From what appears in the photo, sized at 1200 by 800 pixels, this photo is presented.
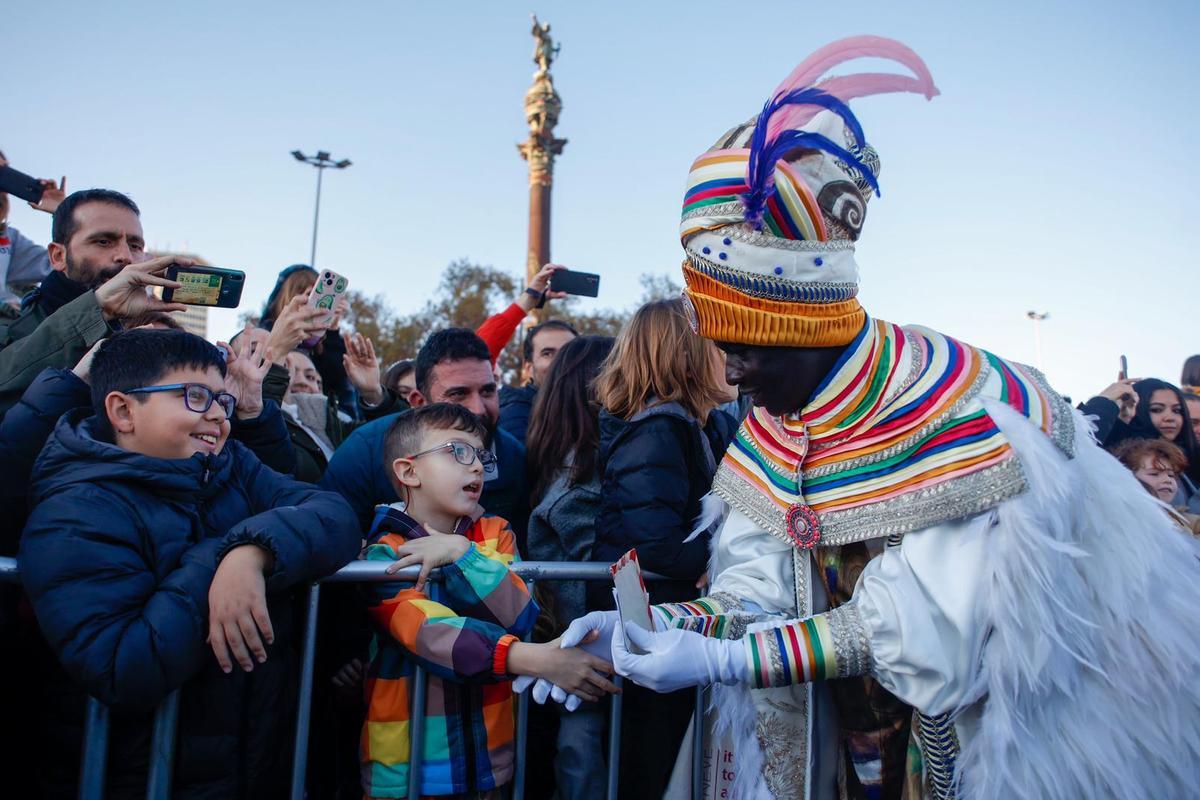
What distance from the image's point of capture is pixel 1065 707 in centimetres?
202

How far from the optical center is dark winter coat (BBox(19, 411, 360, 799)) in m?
2.12

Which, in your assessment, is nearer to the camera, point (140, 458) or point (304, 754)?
point (140, 458)

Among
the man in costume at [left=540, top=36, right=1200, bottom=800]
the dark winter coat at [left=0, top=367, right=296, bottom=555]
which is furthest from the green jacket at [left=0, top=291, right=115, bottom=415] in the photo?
the man in costume at [left=540, top=36, right=1200, bottom=800]

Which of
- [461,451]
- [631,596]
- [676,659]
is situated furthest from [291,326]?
[676,659]

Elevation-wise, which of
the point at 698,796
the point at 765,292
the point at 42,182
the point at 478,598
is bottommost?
the point at 698,796

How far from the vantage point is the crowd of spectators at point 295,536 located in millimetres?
2246

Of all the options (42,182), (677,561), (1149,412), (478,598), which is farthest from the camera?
(1149,412)

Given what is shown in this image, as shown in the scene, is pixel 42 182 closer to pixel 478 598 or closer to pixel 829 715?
pixel 478 598

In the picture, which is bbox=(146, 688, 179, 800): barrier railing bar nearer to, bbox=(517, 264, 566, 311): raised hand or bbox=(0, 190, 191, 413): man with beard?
bbox=(0, 190, 191, 413): man with beard

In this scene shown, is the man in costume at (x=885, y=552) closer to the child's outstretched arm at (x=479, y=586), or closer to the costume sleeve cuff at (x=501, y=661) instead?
the costume sleeve cuff at (x=501, y=661)

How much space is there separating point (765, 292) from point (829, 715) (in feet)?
3.90

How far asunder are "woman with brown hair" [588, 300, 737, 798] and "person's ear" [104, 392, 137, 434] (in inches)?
62.7

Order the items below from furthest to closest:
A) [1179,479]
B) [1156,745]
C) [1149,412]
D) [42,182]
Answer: [1149,412] < [1179,479] < [42,182] < [1156,745]

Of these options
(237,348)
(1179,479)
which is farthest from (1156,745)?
(1179,479)
